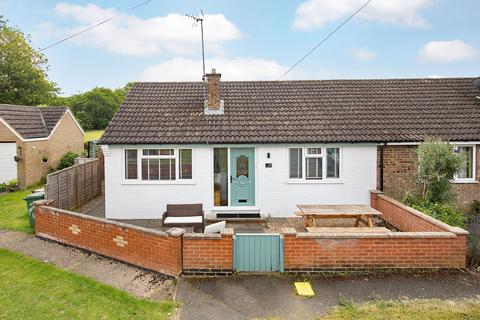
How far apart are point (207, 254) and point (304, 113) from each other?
25.0 ft

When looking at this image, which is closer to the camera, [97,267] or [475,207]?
[97,267]

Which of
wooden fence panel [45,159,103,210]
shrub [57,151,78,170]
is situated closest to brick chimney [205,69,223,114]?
wooden fence panel [45,159,103,210]

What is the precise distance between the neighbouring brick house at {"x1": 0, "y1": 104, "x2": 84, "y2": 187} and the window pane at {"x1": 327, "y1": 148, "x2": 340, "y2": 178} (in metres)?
15.3

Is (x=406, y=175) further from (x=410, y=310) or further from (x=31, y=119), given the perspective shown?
(x=31, y=119)

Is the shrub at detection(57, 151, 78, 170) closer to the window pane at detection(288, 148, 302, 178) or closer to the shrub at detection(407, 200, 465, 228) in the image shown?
the window pane at detection(288, 148, 302, 178)

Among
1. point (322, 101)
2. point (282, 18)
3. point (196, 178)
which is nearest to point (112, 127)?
point (196, 178)

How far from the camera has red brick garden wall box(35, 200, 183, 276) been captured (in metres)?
6.30

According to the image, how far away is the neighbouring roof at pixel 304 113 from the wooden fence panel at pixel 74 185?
2096mm

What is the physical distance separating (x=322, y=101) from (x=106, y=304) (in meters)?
10.7

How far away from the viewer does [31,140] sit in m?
17.1

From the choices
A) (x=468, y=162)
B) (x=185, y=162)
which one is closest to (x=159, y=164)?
(x=185, y=162)

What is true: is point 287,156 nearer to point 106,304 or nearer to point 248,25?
point 106,304

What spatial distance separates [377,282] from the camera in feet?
19.9

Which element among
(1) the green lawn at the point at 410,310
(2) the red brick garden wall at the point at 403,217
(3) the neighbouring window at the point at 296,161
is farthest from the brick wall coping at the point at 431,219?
(3) the neighbouring window at the point at 296,161
